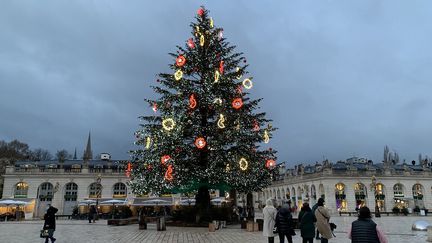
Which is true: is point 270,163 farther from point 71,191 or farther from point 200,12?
point 71,191

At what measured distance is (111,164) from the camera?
67.2m

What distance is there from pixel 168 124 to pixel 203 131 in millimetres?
2589

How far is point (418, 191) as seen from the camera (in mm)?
66562

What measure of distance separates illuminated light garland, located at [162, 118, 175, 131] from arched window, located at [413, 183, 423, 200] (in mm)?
56406

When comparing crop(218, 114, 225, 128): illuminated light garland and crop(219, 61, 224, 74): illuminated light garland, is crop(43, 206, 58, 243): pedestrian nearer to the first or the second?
crop(218, 114, 225, 128): illuminated light garland

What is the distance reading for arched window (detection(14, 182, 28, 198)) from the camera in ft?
195

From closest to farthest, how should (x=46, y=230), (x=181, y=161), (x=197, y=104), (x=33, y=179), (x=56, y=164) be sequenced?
(x=46, y=230)
(x=181, y=161)
(x=197, y=104)
(x=33, y=179)
(x=56, y=164)

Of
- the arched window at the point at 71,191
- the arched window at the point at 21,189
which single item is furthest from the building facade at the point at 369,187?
the arched window at the point at 21,189

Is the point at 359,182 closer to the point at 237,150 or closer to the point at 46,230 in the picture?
the point at 237,150

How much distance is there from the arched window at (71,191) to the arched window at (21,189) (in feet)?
20.2

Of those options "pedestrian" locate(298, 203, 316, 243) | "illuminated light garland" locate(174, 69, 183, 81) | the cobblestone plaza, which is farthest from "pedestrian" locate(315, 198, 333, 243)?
"illuminated light garland" locate(174, 69, 183, 81)

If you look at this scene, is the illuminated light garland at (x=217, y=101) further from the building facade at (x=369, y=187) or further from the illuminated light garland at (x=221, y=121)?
the building facade at (x=369, y=187)

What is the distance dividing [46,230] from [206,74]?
1636 centimetres

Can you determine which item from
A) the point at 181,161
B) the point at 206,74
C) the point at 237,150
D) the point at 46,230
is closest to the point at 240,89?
the point at 206,74
